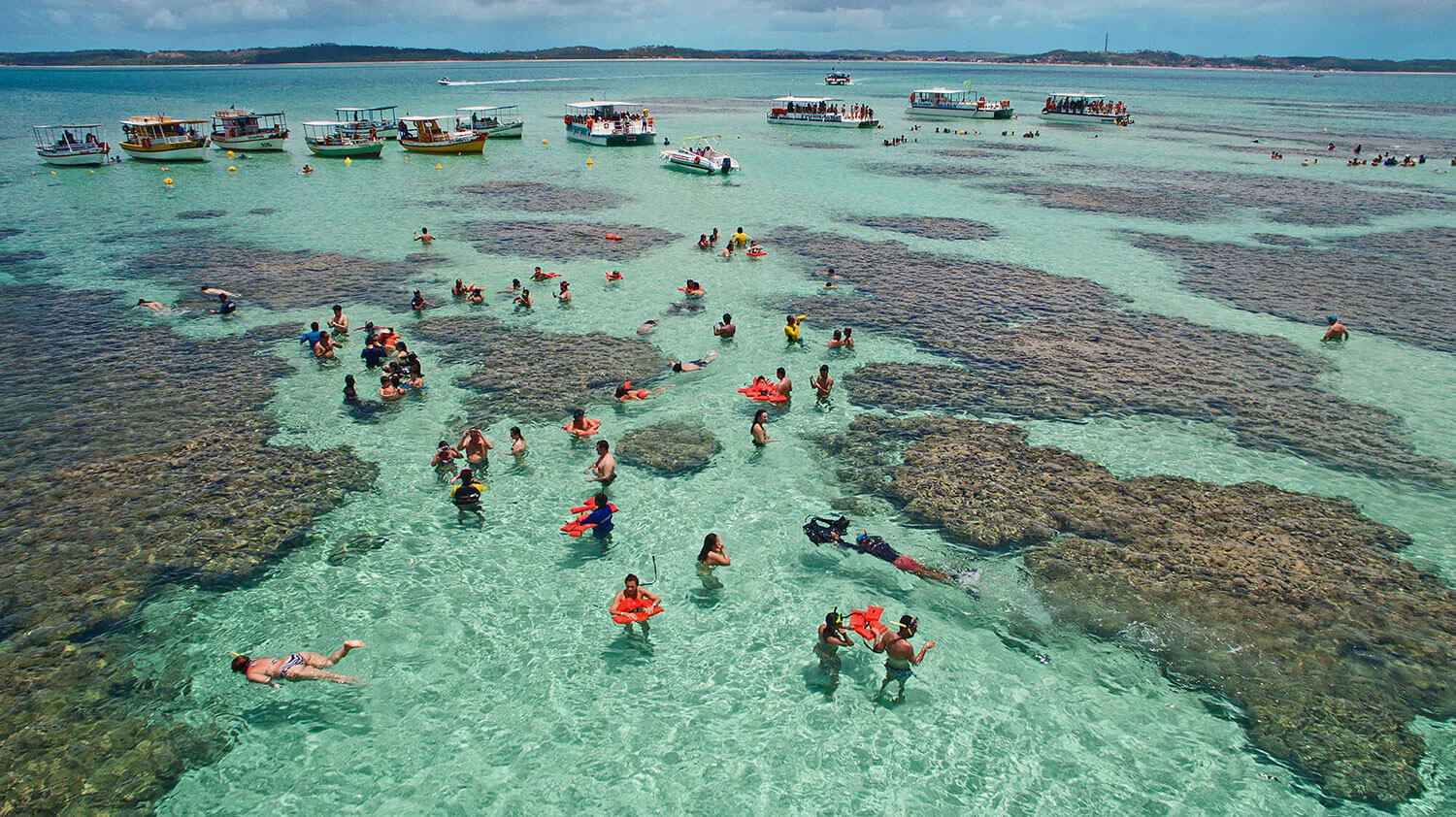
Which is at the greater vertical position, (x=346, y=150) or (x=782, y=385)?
(x=346, y=150)

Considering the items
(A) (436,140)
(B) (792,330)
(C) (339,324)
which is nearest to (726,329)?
(B) (792,330)

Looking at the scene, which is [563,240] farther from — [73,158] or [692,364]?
[73,158]

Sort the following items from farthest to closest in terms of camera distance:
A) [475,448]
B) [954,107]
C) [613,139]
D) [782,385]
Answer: [954,107] < [613,139] < [782,385] < [475,448]

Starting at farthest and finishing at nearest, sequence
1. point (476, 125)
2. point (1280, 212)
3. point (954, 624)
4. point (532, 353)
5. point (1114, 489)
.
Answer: point (476, 125), point (1280, 212), point (532, 353), point (1114, 489), point (954, 624)

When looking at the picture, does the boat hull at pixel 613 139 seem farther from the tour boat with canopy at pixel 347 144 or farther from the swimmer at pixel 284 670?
the swimmer at pixel 284 670


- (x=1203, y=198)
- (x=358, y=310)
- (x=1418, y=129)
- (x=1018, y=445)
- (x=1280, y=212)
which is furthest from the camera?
(x=1418, y=129)

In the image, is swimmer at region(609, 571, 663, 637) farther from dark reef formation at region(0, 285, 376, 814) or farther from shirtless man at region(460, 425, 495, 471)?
shirtless man at region(460, 425, 495, 471)

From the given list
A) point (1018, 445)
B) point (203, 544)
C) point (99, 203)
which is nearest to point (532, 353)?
point (203, 544)

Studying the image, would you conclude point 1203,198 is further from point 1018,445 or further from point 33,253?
point 33,253
